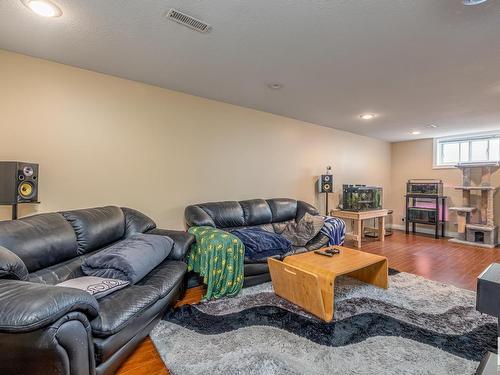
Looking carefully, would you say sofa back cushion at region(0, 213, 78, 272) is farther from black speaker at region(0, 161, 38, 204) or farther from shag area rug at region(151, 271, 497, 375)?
shag area rug at region(151, 271, 497, 375)

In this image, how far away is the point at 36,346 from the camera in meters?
1.04

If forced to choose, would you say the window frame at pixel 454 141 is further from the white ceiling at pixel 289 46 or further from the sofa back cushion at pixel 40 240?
the sofa back cushion at pixel 40 240

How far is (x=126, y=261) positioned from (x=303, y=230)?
2346mm

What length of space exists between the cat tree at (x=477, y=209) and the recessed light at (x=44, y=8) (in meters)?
6.51

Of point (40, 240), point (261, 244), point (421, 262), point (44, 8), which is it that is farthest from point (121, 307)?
point (421, 262)

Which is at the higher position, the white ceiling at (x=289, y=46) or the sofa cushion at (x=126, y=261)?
the white ceiling at (x=289, y=46)

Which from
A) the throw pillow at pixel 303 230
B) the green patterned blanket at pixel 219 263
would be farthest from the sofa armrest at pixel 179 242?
the throw pillow at pixel 303 230

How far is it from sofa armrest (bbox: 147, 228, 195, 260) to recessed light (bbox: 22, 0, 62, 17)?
74.4 inches

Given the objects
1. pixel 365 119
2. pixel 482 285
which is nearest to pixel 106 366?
pixel 482 285

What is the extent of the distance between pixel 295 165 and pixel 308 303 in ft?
9.30

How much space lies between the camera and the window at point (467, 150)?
17.6 ft

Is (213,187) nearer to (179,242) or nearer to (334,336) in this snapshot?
(179,242)

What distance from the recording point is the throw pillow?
3.45 metres

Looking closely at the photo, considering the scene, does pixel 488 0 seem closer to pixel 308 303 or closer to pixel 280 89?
pixel 280 89
